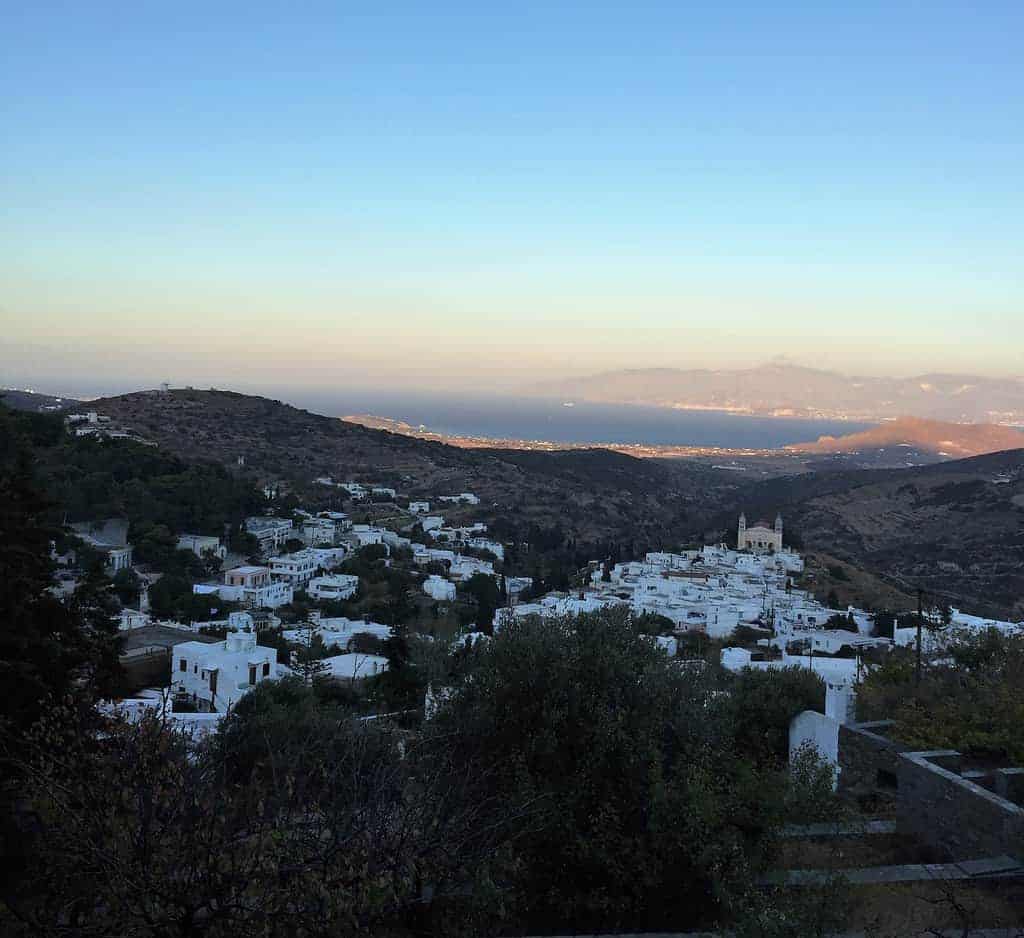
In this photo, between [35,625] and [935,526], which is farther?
[935,526]

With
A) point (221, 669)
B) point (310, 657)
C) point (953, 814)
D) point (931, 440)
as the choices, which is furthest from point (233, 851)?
point (931, 440)

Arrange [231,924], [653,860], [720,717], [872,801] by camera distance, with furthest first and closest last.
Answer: [872,801] < [720,717] < [653,860] < [231,924]

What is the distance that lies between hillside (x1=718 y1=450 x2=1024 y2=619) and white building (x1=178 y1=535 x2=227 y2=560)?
90.9ft

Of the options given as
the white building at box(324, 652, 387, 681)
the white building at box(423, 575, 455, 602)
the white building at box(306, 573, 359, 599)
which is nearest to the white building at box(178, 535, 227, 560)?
the white building at box(306, 573, 359, 599)

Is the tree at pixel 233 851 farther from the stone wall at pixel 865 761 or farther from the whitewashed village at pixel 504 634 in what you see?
the stone wall at pixel 865 761

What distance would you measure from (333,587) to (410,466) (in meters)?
37.0

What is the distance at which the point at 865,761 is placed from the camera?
944 cm

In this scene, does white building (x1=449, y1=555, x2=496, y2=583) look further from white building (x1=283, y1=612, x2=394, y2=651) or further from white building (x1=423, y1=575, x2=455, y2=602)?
white building (x1=283, y1=612, x2=394, y2=651)

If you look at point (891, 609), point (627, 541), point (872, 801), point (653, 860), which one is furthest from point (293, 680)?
point (627, 541)

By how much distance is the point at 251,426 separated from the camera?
222ft

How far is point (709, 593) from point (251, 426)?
45.9m

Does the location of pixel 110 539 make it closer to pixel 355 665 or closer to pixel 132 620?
pixel 132 620

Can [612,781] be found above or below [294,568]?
above

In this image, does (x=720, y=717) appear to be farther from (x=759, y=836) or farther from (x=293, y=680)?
(x=293, y=680)
